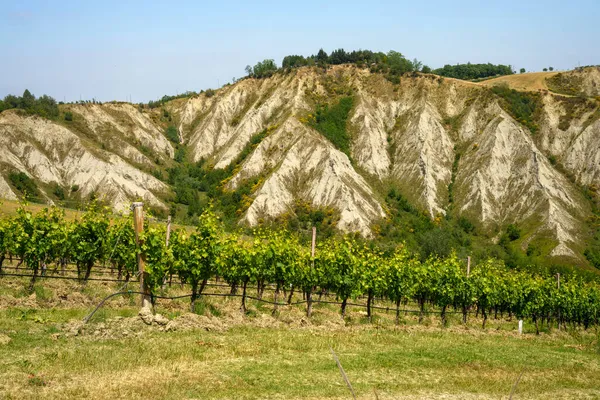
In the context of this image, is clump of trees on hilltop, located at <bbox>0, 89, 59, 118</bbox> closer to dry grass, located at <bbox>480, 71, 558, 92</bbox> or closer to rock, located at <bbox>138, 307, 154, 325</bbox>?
dry grass, located at <bbox>480, 71, 558, 92</bbox>

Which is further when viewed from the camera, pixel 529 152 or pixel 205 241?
pixel 529 152

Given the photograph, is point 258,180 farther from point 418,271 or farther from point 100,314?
point 100,314

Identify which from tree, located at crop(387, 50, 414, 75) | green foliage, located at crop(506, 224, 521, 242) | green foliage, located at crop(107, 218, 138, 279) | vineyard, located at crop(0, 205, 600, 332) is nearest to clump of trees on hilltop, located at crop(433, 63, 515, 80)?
tree, located at crop(387, 50, 414, 75)

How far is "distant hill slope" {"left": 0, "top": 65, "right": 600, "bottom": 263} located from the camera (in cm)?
9094

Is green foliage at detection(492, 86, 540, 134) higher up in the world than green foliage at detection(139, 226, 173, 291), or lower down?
higher up

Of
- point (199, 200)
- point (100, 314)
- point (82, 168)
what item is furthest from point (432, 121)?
point (100, 314)

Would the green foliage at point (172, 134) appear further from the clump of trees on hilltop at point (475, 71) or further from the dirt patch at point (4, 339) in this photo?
the dirt patch at point (4, 339)

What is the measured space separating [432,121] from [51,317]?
332 ft

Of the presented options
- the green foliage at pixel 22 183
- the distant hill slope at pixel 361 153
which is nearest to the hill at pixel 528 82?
the distant hill slope at pixel 361 153

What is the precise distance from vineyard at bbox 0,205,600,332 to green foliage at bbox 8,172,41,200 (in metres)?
62.1

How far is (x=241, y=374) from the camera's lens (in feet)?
44.0

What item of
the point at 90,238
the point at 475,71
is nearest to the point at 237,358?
the point at 90,238

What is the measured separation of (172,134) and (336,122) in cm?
4048

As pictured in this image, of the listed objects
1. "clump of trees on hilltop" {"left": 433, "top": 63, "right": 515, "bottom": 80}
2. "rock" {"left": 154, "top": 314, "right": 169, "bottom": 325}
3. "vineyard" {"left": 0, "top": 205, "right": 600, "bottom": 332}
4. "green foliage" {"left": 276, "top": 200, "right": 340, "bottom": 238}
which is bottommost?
"rock" {"left": 154, "top": 314, "right": 169, "bottom": 325}
